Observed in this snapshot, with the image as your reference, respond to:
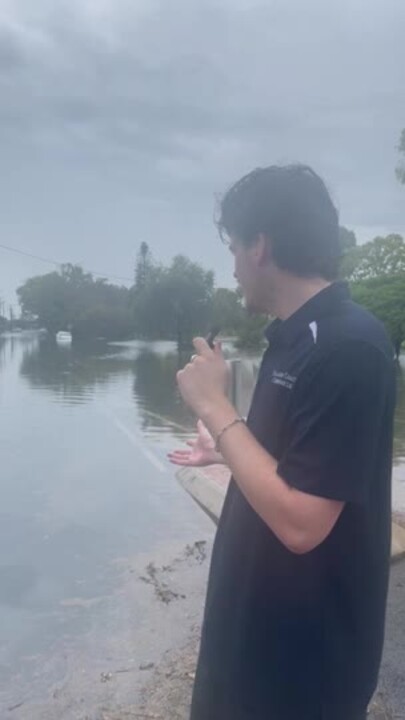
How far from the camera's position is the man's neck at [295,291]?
184cm

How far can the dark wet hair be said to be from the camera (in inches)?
72.0

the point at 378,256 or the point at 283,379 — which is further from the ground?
the point at 378,256

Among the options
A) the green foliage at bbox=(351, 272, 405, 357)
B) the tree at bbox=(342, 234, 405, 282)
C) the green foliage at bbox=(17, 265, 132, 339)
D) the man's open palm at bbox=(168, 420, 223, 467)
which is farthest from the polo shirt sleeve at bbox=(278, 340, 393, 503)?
the green foliage at bbox=(17, 265, 132, 339)

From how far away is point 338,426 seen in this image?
161 centimetres

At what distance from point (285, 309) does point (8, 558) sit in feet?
18.5

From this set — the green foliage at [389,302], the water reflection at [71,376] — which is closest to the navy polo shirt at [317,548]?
the water reflection at [71,376]

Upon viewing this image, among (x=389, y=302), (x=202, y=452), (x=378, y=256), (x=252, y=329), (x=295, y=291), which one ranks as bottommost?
(x=202, y=452)

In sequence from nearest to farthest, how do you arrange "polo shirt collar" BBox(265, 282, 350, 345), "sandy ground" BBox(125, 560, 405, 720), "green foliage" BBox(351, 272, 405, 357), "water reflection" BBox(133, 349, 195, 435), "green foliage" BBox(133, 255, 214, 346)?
"polo shirt collar" BBox(265, 282, 350, 345), "sandy ground" BBox(125, 560, 405, 720), "green foliage" BBox(133, 255, 214, 346), "water reflection" BBox(133, 349, 195, 435), "green foliage" BBox(351, 272, 405, 357)

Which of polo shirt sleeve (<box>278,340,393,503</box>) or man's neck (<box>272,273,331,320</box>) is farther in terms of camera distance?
man's neck (<box>272,273,331,320</box>)

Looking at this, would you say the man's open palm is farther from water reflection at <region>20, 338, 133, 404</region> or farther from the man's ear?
water reflection at <region>20, 338, 133, 404</region>

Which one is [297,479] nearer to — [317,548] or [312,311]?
[317,548]

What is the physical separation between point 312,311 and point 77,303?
8169cm

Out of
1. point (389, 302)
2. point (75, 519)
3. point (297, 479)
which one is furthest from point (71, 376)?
point (297, 479)

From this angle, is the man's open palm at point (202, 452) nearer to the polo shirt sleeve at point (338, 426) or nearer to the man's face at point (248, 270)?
the man's face at point (248, 270)
